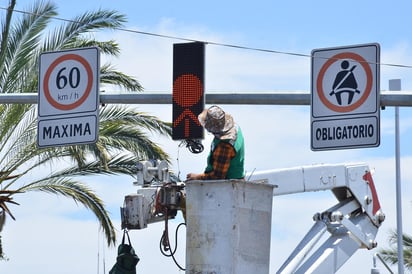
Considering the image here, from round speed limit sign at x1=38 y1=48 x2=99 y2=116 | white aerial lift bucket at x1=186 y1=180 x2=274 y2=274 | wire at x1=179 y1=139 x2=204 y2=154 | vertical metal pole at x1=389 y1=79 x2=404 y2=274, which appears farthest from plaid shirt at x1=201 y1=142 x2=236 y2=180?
vertical metal pole at x1=389 y1=79 x2=404 y2=274

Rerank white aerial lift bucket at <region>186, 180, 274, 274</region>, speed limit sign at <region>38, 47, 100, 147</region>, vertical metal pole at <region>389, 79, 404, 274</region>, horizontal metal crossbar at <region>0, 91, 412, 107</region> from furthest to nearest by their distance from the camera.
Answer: vertical metal pole at <region>389, 79, 404, 274</region> → speed limit sign at <region>38, 47, 100, 147</region> → horizontal metal crossbar at <region>0, 91, 412, 107</region> → white aerial lift bucket at <region>186, 180, 274, 274</region>

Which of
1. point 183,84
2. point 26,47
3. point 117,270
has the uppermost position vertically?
point 26,47

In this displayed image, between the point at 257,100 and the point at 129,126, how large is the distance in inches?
365

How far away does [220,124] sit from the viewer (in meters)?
13.7

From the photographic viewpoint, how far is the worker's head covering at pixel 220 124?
13727 millimetres

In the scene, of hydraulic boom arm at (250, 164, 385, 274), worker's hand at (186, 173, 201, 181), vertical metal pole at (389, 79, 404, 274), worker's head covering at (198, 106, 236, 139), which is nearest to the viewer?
worker's hand at (186, 173, 201, 181)

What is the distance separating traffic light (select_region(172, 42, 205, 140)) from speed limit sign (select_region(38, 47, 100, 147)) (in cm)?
131

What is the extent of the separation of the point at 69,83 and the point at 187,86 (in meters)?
1.96

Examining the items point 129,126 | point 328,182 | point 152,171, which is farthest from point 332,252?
point 129,126

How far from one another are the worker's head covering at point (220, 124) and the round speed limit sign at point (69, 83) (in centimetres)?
337

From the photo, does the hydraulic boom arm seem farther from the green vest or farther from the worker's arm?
the worker's arm

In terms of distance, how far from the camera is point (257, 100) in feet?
52.7

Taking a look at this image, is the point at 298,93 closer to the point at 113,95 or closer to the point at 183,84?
the point at 183,84

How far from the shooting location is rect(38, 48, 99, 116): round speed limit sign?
1697 centimetres
